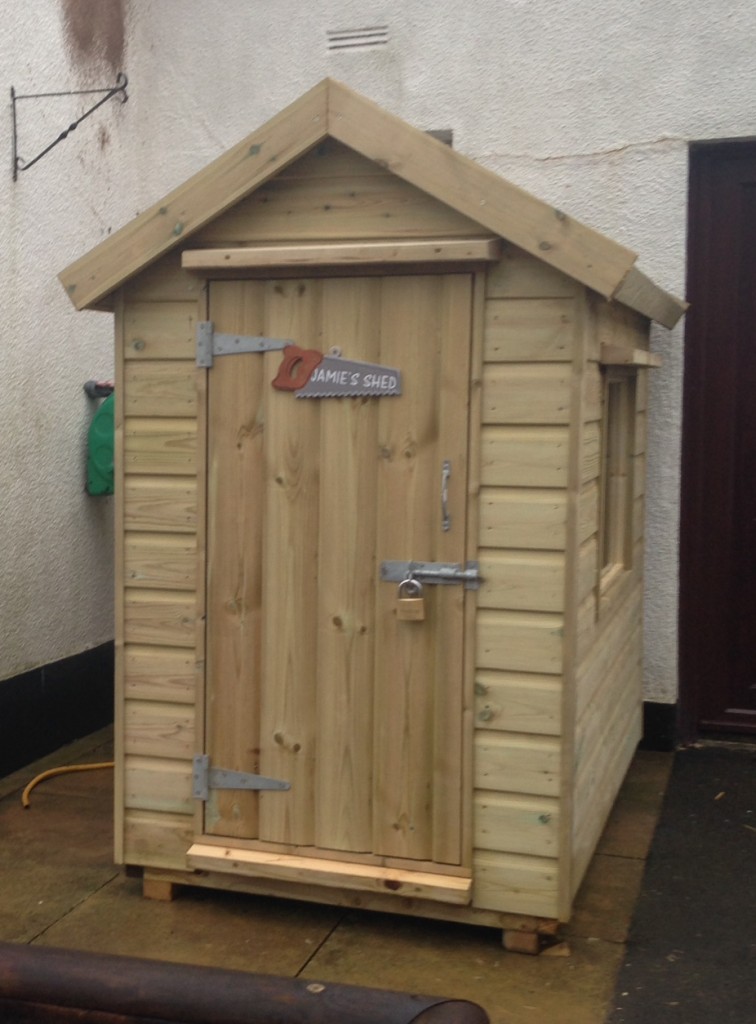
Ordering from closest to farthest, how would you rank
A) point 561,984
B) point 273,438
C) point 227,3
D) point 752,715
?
point 561,984, point 273,438, point 752,715, point 227,3

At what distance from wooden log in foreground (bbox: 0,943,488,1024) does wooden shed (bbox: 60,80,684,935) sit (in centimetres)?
223

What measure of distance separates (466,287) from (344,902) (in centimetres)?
213

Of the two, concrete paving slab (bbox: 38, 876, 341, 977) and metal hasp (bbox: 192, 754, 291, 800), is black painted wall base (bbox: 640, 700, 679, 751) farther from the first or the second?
metal hasp (bbox: 192, 754, 291, 800)

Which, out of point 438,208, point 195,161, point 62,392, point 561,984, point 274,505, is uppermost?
point 195,161

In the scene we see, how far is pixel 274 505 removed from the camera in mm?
4332

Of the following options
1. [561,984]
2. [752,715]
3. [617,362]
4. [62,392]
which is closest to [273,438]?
[617,362]

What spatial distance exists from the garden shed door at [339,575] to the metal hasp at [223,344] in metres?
0.02

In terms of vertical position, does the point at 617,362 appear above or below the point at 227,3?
below

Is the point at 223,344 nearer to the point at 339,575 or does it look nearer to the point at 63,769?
the point at 339,575

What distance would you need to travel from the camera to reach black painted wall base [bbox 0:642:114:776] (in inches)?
241

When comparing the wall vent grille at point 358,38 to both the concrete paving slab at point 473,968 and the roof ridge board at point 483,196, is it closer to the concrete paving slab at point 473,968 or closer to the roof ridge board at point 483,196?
the roof ridge board at point 483,196

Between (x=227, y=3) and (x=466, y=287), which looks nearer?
(x=466, y=287)

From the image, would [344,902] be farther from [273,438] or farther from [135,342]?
[135,342]

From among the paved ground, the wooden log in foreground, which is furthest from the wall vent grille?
the wooden log in foreground
